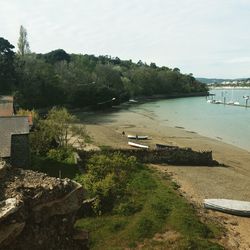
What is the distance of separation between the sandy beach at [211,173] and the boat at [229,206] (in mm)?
386

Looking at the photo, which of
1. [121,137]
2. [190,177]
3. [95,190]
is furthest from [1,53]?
[95,190]

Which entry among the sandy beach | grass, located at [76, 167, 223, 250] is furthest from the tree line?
grass, located at [76, 167, 223, 250]

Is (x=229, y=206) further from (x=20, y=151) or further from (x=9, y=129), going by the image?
(x=9, y=129)

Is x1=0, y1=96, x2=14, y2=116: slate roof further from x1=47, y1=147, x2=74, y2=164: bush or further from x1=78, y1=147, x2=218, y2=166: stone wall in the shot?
x1=78, y1=147, x2=218, y2=166: stone wall

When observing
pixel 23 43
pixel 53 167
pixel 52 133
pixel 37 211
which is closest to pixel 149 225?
pixel 37 211

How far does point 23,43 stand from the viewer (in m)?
112

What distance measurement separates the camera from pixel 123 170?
88.5 ft

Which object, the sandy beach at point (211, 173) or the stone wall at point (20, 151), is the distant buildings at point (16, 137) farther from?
the sandy beach at point (211, 173)

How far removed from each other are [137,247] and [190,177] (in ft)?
50.3

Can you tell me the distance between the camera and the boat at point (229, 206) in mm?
23891

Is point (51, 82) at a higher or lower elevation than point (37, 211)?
higher

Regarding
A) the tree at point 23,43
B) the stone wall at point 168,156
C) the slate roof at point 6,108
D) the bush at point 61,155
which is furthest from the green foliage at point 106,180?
the tree at point 23,43

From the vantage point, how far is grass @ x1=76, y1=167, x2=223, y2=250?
18109 millimetres

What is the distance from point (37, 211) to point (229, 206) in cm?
1612
